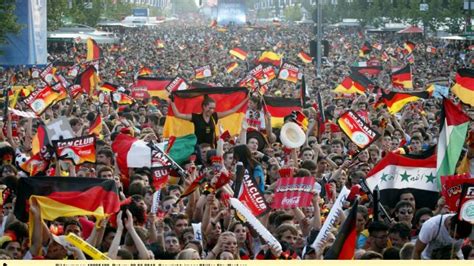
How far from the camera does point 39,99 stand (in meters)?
19.9

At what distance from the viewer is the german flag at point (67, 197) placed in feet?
33.8

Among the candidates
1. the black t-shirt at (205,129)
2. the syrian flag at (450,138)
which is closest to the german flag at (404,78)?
the black t-shirt at (205,129)

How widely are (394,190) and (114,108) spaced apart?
12.1m

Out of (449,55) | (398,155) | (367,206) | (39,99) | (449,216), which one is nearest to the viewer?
(449,216)

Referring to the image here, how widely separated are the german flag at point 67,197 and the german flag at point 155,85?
1479cm

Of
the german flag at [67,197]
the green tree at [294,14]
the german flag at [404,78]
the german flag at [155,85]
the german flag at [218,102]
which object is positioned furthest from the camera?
A: the green tree at [294,14]

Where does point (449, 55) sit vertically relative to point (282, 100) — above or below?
below

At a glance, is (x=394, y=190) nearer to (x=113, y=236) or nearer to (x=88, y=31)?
(x=113, y=236)

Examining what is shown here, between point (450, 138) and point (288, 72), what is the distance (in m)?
14.8

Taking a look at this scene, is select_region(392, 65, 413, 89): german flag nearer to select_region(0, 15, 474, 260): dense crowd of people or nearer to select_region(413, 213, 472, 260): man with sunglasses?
select_region(0, 15, 474, 260): dense crowd of people

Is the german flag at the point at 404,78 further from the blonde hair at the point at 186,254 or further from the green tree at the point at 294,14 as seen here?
the green tree at the point at 294,14

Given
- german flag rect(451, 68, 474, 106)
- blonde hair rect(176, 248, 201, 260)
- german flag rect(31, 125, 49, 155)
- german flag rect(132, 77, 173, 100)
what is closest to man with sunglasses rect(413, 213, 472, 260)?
blonde hair rect(176, 248, 201, 260)

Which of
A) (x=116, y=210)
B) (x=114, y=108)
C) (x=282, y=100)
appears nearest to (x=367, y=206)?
(x=116, y=210)

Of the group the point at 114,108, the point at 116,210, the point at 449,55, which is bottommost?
the point at 449,55
